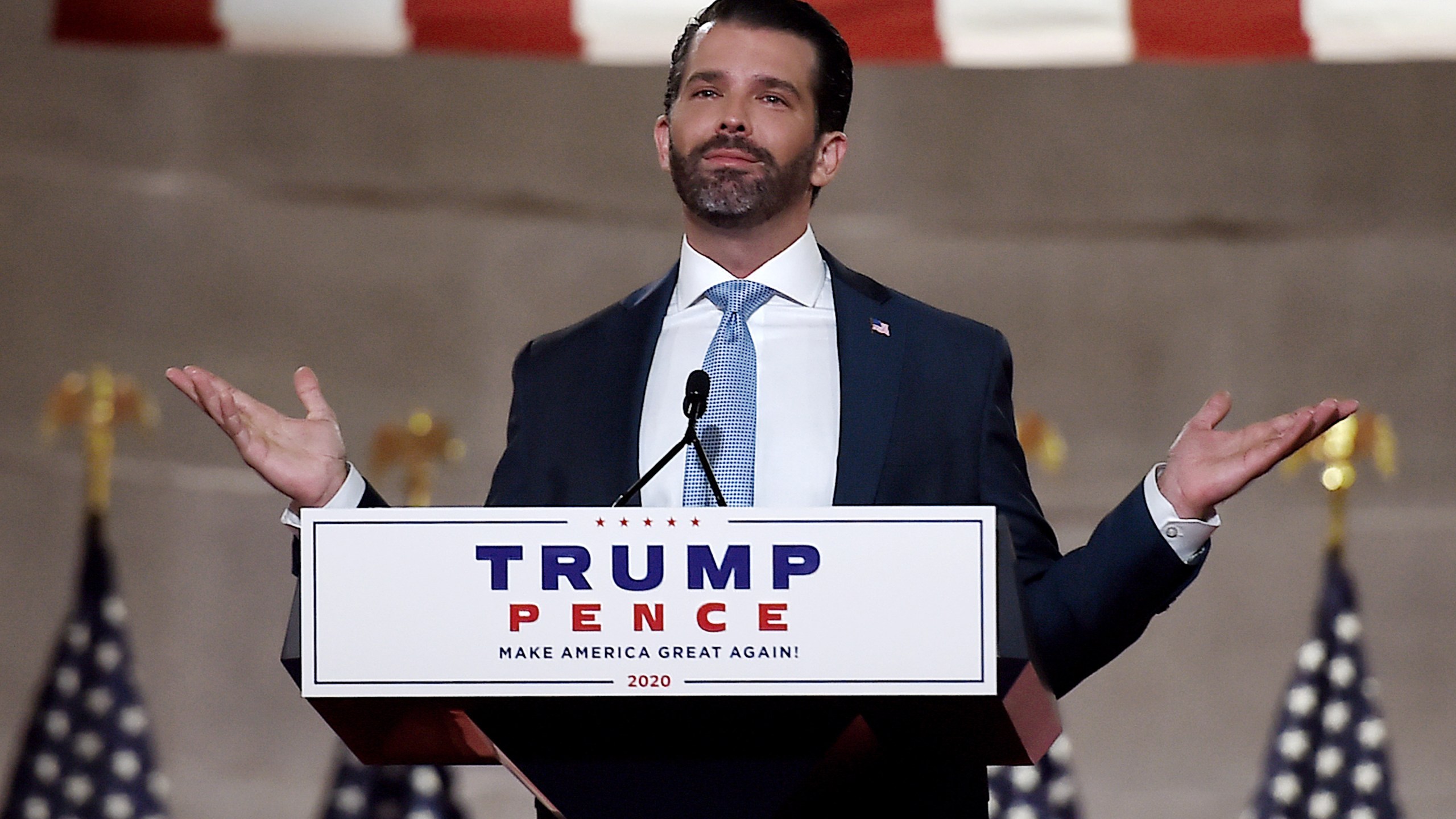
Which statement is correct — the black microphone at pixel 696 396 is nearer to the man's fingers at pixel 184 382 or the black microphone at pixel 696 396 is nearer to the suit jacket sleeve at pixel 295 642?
the suit jacket sleeve at pixel 295 642

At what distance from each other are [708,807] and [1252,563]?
4609 millimetres

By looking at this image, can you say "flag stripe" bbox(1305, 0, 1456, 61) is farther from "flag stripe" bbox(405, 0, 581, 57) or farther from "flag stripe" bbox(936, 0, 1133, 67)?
"flag stripe" bbox(405, 0, 581, 57)

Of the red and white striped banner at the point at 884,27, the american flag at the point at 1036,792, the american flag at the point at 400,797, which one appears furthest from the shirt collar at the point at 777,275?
the american flag at the point at 1036,792

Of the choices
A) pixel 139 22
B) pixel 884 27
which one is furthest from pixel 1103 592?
pixel 139 22

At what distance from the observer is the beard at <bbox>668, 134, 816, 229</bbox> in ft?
6.11

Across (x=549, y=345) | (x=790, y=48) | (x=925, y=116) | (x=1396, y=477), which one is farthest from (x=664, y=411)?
(x=1396, y=477)

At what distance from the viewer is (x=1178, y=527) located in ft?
5.32

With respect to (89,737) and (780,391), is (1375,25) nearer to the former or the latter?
(780,391)

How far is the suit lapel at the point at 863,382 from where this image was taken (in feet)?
5.65

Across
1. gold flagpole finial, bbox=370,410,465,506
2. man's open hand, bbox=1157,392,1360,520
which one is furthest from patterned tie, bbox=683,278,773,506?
gold flagpole finial, bbox=370,410,465,506

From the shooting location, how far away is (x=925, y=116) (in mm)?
5801

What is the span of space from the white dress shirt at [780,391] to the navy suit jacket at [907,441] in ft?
0.07

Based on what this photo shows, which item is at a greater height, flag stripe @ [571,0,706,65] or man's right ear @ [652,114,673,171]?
flag stripe @ [571,0,706,65]

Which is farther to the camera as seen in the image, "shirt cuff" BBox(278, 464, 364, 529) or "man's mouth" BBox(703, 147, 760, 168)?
"man's mouth" BBox(703, 147, 760, 168)
